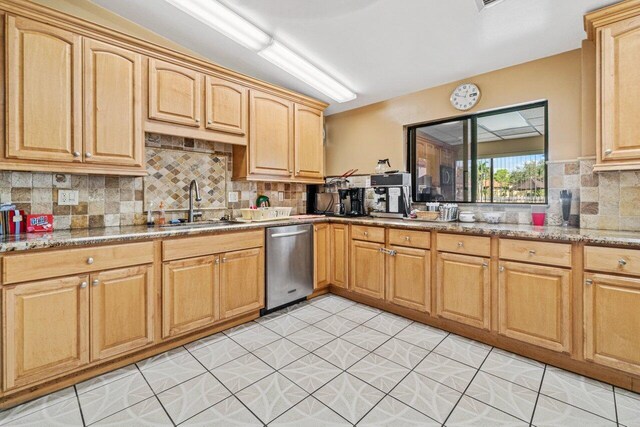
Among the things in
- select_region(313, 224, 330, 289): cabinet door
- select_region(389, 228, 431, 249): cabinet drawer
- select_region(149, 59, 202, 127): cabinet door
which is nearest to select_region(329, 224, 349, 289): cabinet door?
select_region(313, 224, 330, 289): cabinet door

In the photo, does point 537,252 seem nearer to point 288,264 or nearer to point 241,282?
point 288,264

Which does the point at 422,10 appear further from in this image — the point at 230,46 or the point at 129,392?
the point at 129,392

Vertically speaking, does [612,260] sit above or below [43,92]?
below

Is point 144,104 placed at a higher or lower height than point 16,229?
higher

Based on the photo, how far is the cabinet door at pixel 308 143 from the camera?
3.61m

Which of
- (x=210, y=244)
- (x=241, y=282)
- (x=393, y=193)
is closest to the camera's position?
(x=210, y=244)

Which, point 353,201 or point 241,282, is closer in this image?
point 241,282

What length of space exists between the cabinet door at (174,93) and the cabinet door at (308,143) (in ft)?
→ 4.05

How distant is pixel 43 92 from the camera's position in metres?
1.94

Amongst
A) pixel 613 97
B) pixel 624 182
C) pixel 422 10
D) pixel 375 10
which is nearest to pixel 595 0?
pixel 613 97

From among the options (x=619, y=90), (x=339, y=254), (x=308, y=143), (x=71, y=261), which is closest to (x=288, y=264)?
(x=339, y=254)

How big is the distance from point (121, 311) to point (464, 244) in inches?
99.7

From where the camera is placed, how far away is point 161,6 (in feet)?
7.54

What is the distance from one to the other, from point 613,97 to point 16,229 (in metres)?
4.10
